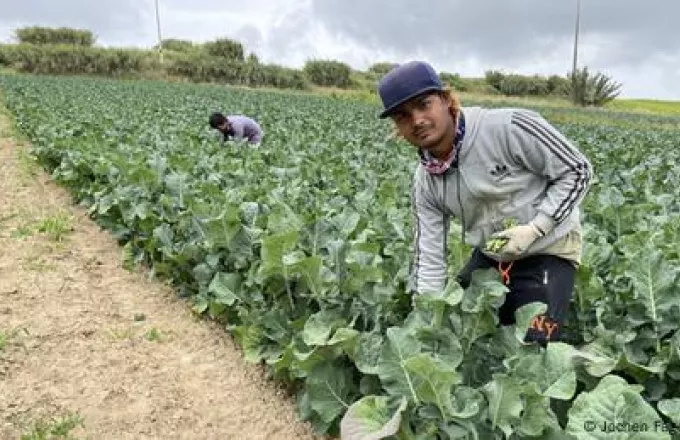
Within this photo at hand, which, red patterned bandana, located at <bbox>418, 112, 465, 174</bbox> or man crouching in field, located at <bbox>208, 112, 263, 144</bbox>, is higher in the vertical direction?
red patterned bandana, located at <bbox>418, 112, 465, 174</bbox>

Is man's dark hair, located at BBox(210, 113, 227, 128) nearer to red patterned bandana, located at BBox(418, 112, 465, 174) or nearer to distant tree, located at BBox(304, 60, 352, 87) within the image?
red patterned bandana, located at BBox(418, 112, 465, 174)

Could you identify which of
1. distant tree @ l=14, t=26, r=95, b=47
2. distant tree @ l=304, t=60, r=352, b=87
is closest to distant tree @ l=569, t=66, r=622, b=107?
distant tree @ l=304, t=60, r=352, b=87

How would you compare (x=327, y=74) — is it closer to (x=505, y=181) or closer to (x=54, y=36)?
(x=54, y=36)

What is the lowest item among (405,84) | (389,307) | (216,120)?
(389,307)

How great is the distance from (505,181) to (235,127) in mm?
7699

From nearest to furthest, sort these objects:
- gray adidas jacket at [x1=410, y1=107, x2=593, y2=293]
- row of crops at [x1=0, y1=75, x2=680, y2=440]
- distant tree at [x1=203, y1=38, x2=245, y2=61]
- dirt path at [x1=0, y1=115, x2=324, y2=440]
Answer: row of crops at [x1=0, y1=75, x2=680, y2=440], gray adidas jacket at [x1=410, y1=107, x2=593, y2=293], dirt path at [x1=0, y1=115, x2=324, y2=440], distant tree at [x1=203, y1=38, x2=245, y2=61]

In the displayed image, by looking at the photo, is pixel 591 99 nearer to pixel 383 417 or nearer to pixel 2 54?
pixel 2 54

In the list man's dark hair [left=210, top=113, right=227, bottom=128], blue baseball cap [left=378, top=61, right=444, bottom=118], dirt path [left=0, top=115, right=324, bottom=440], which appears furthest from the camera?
man's dark hair [left=210, top=113, right=227, bottom=128]

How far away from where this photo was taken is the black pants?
2861 millimetres

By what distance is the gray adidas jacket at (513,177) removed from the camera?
278 cm

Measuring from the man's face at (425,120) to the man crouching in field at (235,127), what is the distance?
7400 millimetres

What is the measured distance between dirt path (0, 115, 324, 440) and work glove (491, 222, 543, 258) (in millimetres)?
1363

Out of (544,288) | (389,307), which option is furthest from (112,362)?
(544,288)

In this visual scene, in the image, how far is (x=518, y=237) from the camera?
2.73 metres
